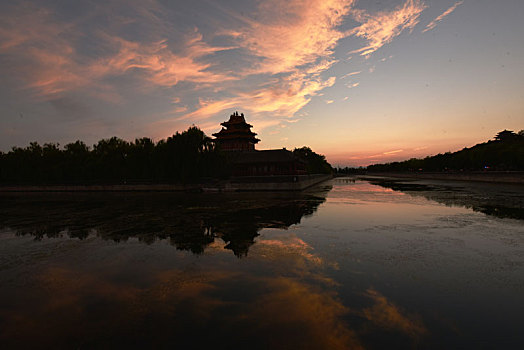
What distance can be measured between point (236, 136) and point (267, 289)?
206 feet

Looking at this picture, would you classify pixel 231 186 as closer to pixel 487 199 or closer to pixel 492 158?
pixel 487 199

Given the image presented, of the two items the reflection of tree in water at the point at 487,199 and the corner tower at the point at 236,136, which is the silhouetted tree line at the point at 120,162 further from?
the reflection of tree in water at the point at 487,199

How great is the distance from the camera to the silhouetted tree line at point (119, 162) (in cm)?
4006

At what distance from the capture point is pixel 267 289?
5.89 metres

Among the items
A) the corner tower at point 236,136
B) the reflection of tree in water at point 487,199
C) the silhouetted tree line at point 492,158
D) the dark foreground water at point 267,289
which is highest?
the corner tower at point 236,136

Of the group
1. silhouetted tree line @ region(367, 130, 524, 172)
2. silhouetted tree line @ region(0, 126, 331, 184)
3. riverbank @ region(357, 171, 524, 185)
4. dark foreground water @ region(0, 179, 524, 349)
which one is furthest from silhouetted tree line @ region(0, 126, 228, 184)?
silhouetted tree line @ region(367, 130, 524, 172)

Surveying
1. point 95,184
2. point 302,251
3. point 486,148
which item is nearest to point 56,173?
point 95,184

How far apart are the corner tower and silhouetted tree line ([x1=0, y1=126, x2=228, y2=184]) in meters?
24.0

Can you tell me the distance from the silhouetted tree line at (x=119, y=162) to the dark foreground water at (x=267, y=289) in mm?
28912

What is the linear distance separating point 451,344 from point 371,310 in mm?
1287

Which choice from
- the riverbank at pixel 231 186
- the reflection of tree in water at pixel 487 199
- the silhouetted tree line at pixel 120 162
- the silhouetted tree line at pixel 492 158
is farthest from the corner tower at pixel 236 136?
the silhouetted tree line at pixel 492 158

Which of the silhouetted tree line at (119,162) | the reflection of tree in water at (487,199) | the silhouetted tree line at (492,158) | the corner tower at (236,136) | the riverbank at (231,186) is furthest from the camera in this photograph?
the corner tower at (236,136)

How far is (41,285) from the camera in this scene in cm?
640

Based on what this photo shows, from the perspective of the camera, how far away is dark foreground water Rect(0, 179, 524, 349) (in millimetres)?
4191
